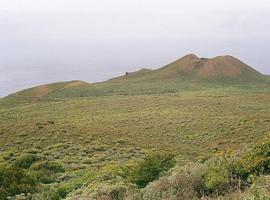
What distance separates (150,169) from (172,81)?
68.0m

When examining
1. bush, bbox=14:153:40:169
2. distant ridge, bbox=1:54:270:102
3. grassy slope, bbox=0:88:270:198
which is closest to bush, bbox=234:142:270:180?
grassy slope, bbox=0:88:270:198

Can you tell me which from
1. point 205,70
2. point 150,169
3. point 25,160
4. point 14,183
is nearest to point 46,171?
point 25,160

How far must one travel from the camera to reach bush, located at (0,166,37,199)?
14352 mm

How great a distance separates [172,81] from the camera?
82.9 metres

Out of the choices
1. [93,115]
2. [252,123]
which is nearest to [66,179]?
[252,123]

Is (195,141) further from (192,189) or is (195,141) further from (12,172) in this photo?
(192,189)

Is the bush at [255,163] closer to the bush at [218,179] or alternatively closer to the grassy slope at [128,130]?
the bush at [218,179]

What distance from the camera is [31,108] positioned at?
54875 millimetres

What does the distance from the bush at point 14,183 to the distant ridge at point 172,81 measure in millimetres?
55343

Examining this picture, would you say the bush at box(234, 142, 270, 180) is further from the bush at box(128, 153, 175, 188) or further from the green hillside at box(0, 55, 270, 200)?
the bush at box(128, 153, 175, 188)

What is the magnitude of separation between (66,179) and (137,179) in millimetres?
4222

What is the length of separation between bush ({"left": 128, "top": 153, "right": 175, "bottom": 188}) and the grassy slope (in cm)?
130

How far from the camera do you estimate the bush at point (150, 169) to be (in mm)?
14555

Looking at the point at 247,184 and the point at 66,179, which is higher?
the point at 247,184
